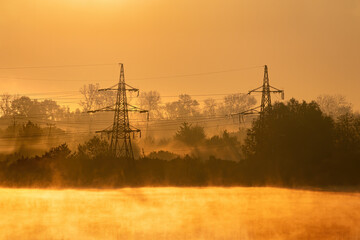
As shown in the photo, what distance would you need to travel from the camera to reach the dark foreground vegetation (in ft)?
192

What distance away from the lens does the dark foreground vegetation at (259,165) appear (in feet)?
192

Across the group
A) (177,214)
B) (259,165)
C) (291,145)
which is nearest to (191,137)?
(291,145)

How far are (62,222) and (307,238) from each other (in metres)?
15.4

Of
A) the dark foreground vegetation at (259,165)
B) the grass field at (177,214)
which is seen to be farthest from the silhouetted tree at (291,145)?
the grass field at (177,214)

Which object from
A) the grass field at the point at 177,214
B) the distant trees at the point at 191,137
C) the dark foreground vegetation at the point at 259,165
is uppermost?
the distant trees at the point at 191,137

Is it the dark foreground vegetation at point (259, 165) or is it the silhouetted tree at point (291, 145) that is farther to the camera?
the silhouetted tree at point (291, 145)

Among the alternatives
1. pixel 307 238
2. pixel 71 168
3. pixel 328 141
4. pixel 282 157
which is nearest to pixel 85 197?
pixel 71 168

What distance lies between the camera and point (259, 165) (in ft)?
211

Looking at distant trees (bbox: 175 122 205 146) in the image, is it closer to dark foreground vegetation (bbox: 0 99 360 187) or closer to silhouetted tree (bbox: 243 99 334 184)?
dark foreground vegetation (bbox: 0 99 360 187)

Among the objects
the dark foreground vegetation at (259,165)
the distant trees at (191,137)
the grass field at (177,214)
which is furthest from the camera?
the distant trees at (191,137)

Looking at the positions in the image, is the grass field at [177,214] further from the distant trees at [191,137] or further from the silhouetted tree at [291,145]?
the distant trees at [191,137]

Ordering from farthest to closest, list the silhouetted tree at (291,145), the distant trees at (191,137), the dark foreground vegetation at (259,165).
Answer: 1. the distant trees at (191,137)
2. the silhouetted tree at (291,145)
3. the dark foreground vegetation at (259,165)

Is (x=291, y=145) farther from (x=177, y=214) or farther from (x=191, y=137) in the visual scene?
(x=191, y=137)

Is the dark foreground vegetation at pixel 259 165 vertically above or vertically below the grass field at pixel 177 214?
above
